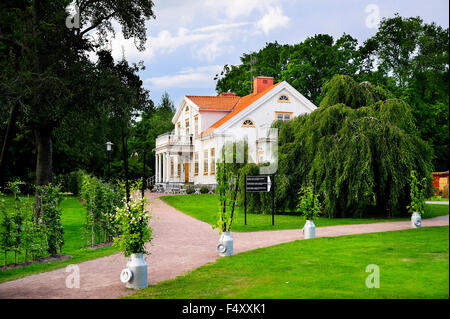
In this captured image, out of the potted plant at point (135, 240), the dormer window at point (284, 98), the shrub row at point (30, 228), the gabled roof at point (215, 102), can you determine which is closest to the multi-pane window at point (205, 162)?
the gabled roof at point (215, 102)

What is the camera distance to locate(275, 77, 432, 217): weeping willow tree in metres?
18.5

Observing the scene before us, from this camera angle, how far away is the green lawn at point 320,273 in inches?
248

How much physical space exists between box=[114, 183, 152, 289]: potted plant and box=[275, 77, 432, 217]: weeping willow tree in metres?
11.3

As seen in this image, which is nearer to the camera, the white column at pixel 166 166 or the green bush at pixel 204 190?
the green bush at pixel 204 190

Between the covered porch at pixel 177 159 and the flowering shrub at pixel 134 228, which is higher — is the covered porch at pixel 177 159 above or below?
above

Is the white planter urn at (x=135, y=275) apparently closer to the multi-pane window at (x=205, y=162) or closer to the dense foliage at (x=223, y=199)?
the dense foliage at (x=223, y=199)

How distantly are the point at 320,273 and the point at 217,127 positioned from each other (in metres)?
28.0

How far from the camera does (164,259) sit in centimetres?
1036

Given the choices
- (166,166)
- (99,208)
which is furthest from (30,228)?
(166,166)

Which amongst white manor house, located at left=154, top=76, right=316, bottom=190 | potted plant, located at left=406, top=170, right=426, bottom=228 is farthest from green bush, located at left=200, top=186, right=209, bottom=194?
potted plant, located at left=406, top=170, right=426, bottom=228

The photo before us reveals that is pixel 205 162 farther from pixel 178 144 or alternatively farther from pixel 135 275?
pixel 135 275

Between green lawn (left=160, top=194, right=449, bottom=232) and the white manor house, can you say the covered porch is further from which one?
green lawn (left=160, top=194, right=449, bottom=232)

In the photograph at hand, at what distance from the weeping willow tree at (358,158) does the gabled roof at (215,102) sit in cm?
1818
